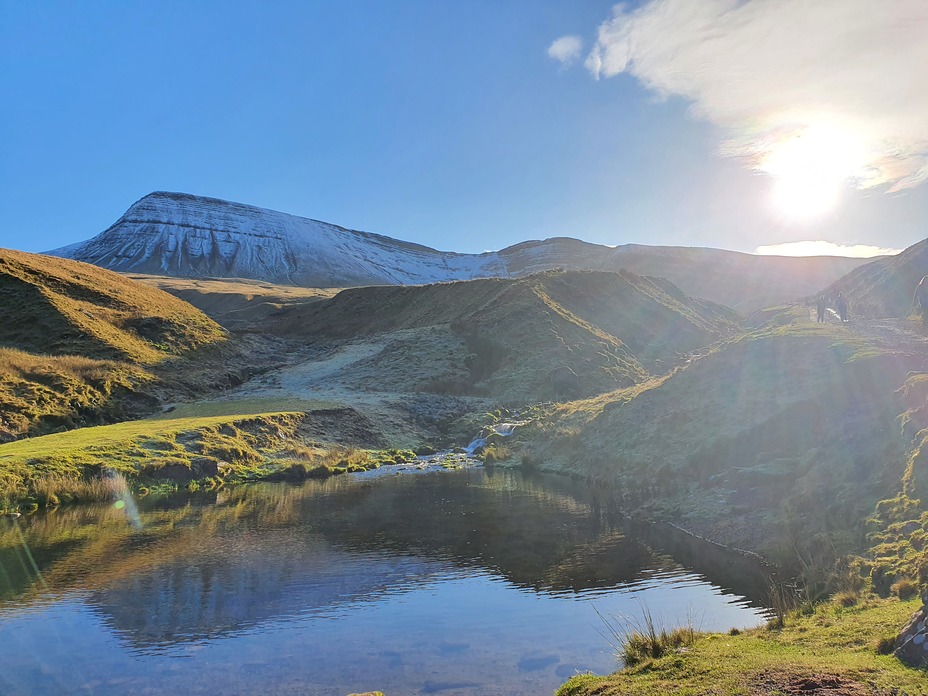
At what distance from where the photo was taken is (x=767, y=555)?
65.5ft

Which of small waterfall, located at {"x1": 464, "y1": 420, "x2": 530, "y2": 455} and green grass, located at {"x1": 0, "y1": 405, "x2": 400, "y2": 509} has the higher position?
green grass, located at {"x1": 0, "y1": 405, "x2": 400, "y2": 509}

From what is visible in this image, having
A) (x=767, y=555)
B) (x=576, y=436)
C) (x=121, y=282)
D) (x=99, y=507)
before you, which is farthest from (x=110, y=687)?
(x=121, y=282)

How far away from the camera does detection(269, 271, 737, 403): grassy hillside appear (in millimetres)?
64875

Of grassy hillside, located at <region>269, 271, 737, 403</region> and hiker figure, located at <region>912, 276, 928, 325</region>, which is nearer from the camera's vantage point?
hiker figure, located at <region>912, 276, 928, 325</region>

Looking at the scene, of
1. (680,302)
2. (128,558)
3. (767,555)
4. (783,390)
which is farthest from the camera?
(680,302)

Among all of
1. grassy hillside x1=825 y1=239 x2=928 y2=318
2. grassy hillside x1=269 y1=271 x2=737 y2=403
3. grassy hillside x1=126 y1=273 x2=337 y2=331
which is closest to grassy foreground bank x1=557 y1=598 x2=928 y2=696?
grassy hillside x1=269 y1=271 x2=737 y2=403

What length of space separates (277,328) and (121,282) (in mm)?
30556

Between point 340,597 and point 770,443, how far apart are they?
19.0m

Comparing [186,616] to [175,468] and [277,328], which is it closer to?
[175,468]

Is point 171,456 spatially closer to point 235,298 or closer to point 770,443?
point 770,443

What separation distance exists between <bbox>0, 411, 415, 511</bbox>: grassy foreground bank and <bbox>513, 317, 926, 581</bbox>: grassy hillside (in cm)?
1704

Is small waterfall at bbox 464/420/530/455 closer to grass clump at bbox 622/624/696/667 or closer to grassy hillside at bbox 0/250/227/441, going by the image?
grassy hillside at bbox 0/250/227/441

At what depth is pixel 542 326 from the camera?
72875 millimetres

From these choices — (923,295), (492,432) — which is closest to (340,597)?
(923,295)
